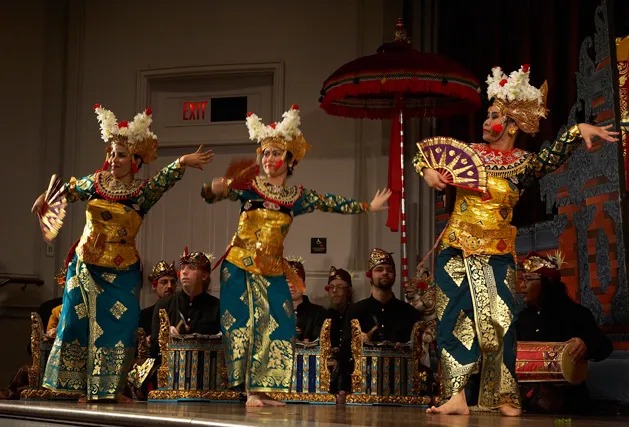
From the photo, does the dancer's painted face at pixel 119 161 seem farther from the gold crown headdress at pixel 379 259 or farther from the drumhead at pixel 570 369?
the drumhead at pixel 570 369

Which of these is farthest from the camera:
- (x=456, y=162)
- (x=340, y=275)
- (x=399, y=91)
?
→ (x=340, y=275)

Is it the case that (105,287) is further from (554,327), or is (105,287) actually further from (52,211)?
(554,327)

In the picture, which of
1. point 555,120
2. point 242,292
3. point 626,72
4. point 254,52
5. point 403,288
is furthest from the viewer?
point 254,52

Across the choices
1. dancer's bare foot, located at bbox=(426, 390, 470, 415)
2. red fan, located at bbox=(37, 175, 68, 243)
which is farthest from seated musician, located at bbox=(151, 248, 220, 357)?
dancer's bare foot, located at bbox=(426, 390, 470, 415)

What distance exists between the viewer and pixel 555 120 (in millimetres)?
6480

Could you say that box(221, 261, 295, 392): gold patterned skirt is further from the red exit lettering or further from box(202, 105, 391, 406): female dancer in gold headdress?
the red exit lettering

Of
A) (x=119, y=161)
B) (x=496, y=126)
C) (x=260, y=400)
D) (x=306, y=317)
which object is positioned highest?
(x=496, y=126)

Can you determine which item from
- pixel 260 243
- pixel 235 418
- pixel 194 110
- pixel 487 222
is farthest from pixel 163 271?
pixel 235 418

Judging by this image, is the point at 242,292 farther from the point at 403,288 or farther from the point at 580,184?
the point at 580,184

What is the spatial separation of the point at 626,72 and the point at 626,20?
301 millimetres

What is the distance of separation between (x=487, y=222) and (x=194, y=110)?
154 inches

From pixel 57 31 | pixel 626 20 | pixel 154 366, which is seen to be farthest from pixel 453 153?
pixel 57 31

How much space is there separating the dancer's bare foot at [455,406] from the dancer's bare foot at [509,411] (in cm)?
19

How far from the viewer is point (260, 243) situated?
5531 millimetres
